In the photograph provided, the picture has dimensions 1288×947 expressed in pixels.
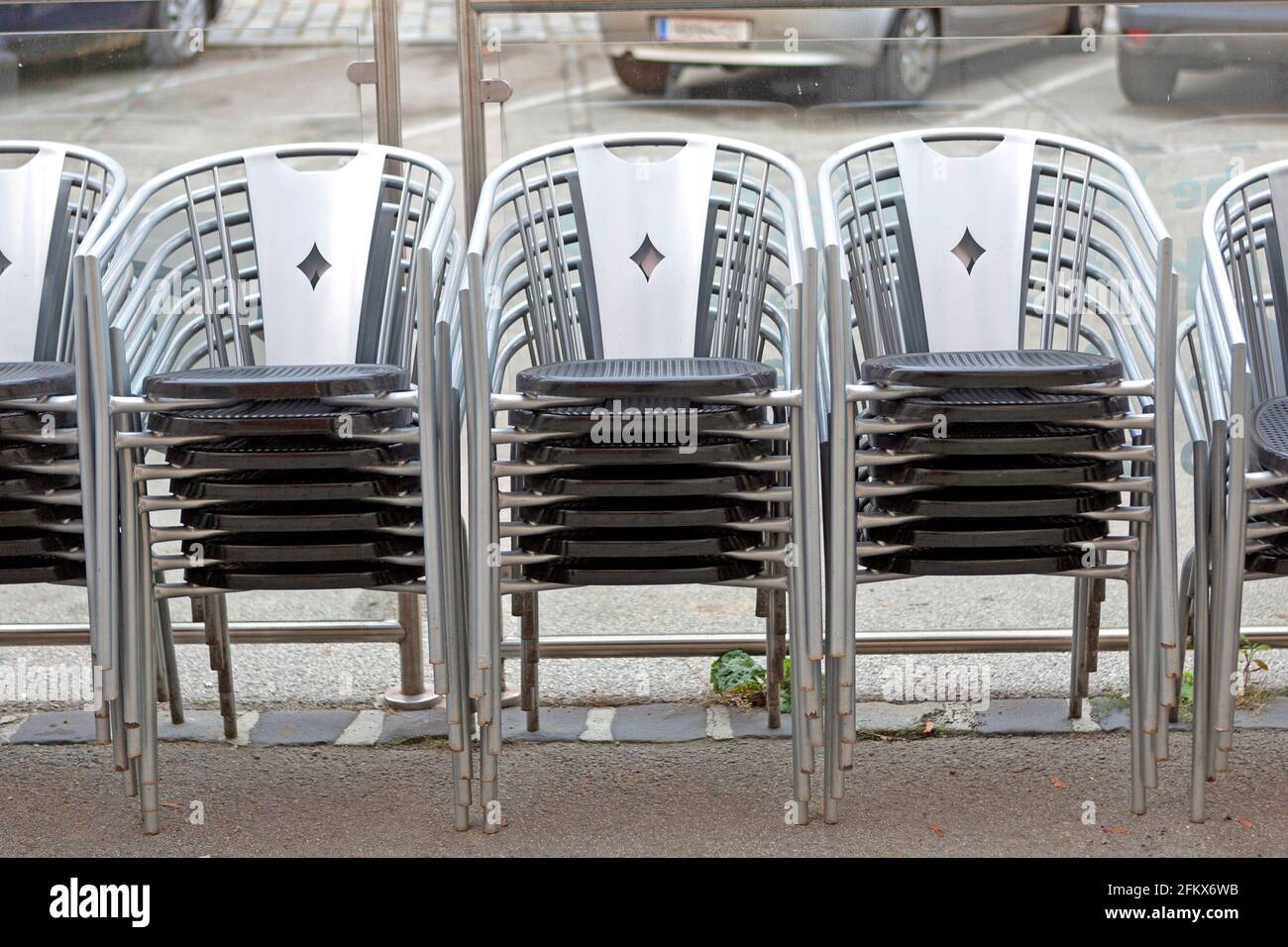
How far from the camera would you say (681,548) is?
8.49ft

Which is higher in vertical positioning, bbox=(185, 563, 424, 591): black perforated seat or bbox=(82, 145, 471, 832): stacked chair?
bbox=(82, 145, 471, 832): stacked chair

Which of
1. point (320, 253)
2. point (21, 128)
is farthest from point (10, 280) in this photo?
point (320, 253)

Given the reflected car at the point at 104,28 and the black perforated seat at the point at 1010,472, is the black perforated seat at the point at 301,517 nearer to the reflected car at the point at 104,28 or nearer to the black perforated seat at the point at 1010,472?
the black perforated seat at the point at 1010,472

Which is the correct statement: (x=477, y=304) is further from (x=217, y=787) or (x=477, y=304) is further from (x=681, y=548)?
(x=217, y=787)

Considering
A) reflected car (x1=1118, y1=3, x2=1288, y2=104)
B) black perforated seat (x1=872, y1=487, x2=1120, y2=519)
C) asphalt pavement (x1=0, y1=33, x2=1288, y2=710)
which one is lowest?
black perforated seat (x1=872, y1=487, x2=1120, y2=519)

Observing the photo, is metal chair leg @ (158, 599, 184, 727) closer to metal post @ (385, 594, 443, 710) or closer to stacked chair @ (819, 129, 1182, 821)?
metal post @ (385, 594, 443, 710)

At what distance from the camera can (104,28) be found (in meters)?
3.28

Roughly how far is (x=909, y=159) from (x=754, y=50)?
40cm

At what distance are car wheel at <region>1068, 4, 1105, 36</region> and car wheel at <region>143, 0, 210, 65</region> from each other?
70.1 inches

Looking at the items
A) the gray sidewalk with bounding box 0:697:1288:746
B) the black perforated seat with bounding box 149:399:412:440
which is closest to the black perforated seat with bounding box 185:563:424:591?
the black perforated seat with bounding box 149:399:412:440

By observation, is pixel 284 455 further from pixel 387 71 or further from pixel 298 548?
pixel 387 71

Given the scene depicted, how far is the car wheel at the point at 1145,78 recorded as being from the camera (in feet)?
10.7

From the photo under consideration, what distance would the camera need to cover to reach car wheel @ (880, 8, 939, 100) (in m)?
3.21

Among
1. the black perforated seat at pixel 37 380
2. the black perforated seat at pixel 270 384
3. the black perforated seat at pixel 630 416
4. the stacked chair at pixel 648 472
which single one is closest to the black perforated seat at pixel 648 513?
the stacked chair at pixel 648 472
